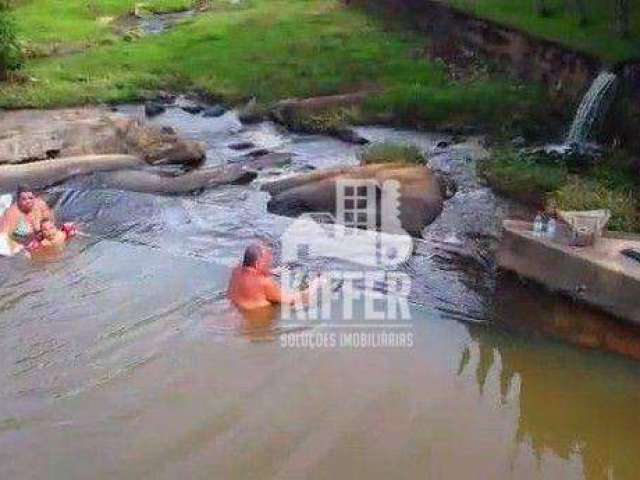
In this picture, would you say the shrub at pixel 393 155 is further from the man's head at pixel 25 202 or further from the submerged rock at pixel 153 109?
the submerged rock at pixel 153 109

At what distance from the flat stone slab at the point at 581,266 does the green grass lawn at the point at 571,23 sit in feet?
22.0

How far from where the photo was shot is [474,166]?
13.5 meters

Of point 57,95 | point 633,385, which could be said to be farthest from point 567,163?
point 57,95

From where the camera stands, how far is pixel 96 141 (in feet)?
48.5

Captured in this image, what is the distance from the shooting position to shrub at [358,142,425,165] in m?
12.9

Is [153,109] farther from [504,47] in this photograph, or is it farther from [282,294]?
[282,294]

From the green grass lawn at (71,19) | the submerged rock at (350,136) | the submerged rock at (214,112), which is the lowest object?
the submerged rock at (350,136)

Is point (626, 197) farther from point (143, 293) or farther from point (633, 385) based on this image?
point (143, 293)

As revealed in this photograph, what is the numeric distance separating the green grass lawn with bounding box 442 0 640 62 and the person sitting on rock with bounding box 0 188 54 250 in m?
9.68

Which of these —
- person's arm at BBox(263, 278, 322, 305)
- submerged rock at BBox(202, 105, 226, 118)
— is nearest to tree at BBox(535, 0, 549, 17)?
submerged rock at BBox(202, 105, 226, 118)

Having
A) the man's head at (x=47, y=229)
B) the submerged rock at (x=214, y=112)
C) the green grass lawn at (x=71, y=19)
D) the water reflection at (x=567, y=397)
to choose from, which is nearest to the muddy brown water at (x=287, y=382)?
the water reflection at (x=567, y=397)

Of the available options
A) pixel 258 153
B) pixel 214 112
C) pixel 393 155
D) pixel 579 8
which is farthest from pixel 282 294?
pixel 579 8

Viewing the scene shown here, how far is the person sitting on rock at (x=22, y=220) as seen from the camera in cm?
1080

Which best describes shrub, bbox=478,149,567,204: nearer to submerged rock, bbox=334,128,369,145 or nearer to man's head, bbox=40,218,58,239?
submerged rock, bbox=334,128,369,145
